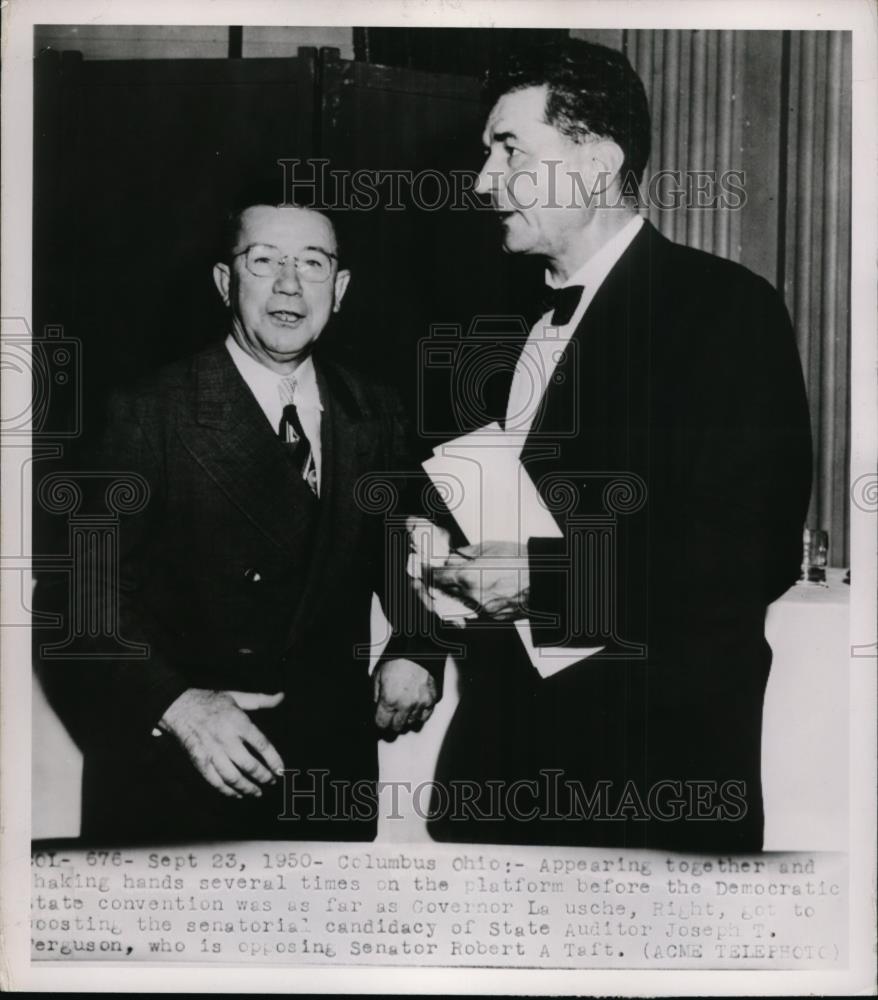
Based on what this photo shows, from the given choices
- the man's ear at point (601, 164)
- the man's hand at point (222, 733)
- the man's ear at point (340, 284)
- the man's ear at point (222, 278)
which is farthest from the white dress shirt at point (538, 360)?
the man's hand at point (222, 733)

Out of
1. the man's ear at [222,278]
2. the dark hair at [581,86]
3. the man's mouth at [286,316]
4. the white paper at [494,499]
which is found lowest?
the white paper at [494,499]

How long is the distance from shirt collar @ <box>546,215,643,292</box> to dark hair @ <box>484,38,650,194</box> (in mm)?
228

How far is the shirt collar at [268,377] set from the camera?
11.5 feet

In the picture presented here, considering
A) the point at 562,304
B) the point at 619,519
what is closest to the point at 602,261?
the point at 562,304

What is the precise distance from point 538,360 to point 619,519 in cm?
52

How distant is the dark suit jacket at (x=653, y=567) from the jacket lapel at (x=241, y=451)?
2.15 ft

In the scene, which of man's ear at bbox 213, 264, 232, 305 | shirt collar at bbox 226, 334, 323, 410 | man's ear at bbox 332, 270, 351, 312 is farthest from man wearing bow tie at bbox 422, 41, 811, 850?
man's ear at bbox 213, 264, 232, 305

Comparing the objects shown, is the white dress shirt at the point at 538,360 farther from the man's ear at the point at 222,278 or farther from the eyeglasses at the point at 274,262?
the man's ear at the point at 222,278

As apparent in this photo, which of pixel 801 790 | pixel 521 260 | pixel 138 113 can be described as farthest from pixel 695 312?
pixel 138 113

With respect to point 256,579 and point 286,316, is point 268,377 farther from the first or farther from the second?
point 256,579

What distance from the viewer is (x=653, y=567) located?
3.49m

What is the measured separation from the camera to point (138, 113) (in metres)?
3.51

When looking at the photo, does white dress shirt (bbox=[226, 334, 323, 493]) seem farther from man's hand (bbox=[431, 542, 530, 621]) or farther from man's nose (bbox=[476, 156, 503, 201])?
man's nose (bbox=[476, 156, 503, 201])

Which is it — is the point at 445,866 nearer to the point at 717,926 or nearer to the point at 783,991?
the point at 717,926
